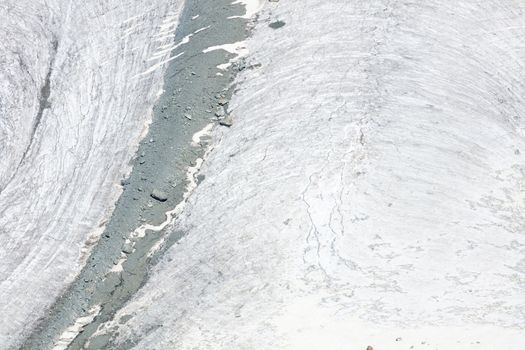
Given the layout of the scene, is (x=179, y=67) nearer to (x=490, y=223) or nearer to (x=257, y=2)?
(x=257, y=2)

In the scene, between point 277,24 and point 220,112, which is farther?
point 277,24

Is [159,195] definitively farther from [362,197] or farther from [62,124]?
[362,197]

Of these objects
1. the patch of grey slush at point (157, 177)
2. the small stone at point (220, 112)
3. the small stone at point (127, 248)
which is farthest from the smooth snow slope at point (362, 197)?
the small stone at point (127, 248)

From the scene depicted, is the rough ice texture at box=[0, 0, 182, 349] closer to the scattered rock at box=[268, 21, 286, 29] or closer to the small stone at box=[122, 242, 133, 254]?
the small stone at box=[122, 242, 133, 254]

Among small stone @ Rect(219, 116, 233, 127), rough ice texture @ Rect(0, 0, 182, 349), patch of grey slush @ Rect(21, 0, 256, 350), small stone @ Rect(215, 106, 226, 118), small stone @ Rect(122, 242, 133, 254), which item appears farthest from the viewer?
small stone @ Rect(215, 106, 226, 118)

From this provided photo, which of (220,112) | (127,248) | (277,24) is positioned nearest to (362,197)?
(220,112)

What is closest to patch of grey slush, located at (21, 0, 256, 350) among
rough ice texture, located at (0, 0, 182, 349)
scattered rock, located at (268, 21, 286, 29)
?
rough ice texture, located at (0, 0, 182, 349)

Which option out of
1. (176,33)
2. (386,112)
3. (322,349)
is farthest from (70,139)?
(322,349)
